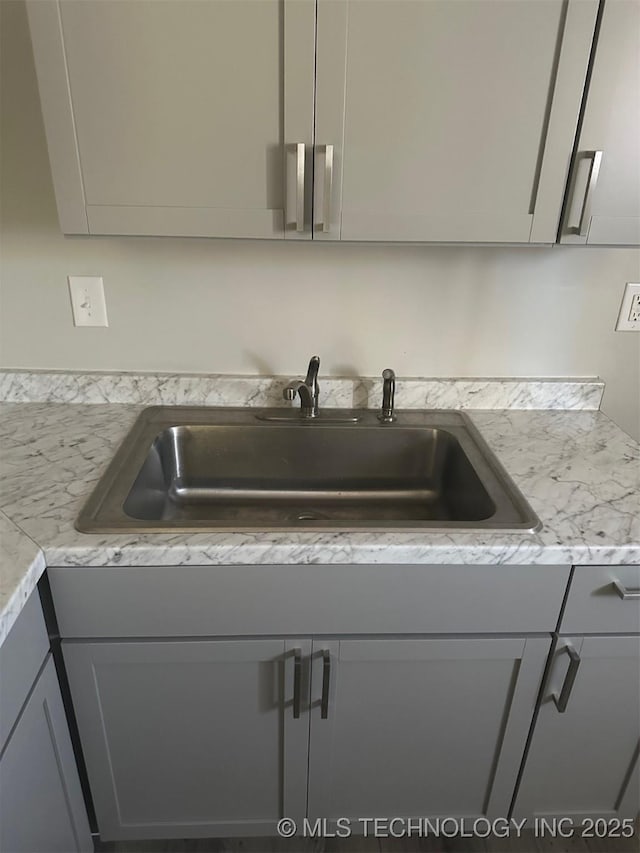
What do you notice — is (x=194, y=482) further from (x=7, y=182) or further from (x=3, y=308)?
(x=7, y=182)

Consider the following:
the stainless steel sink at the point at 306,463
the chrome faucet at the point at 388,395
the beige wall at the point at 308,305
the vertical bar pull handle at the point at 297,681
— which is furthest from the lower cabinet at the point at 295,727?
the beige wall at the point at 308,305

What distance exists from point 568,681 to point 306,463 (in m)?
0.74

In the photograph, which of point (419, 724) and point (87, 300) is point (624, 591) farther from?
point (87, 300)

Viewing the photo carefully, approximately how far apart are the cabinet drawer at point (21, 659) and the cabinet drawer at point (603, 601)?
0.93m

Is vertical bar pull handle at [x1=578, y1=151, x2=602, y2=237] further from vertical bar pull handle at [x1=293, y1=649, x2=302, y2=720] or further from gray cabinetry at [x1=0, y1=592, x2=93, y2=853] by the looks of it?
gray cabinetry at [x1=0, y1=592, x2=93, y2=853]

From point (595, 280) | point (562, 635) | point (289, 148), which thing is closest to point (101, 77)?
point (289, 148)

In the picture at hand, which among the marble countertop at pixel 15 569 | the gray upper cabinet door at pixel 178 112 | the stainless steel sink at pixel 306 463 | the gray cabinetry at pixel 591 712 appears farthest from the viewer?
the stainless steel sink at pixel 306 463

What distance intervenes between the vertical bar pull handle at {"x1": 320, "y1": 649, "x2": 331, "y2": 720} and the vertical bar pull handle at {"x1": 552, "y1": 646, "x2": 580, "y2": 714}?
45 centimetres

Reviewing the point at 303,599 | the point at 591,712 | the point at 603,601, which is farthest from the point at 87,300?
the point at 591,712

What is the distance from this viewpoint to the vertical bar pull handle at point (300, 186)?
107cm

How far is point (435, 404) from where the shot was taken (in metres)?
1.60

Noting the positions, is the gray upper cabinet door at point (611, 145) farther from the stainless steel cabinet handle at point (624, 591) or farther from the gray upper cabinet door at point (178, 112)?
the stainless steel cabinet handle at point (624, 591)

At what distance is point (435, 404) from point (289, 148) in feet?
2.50

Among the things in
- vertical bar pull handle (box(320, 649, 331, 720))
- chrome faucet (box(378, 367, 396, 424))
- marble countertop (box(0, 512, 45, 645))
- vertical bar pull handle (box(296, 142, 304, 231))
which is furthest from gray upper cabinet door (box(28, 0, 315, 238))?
vertical bar pull handle (box(320, 649, 331, 720))
